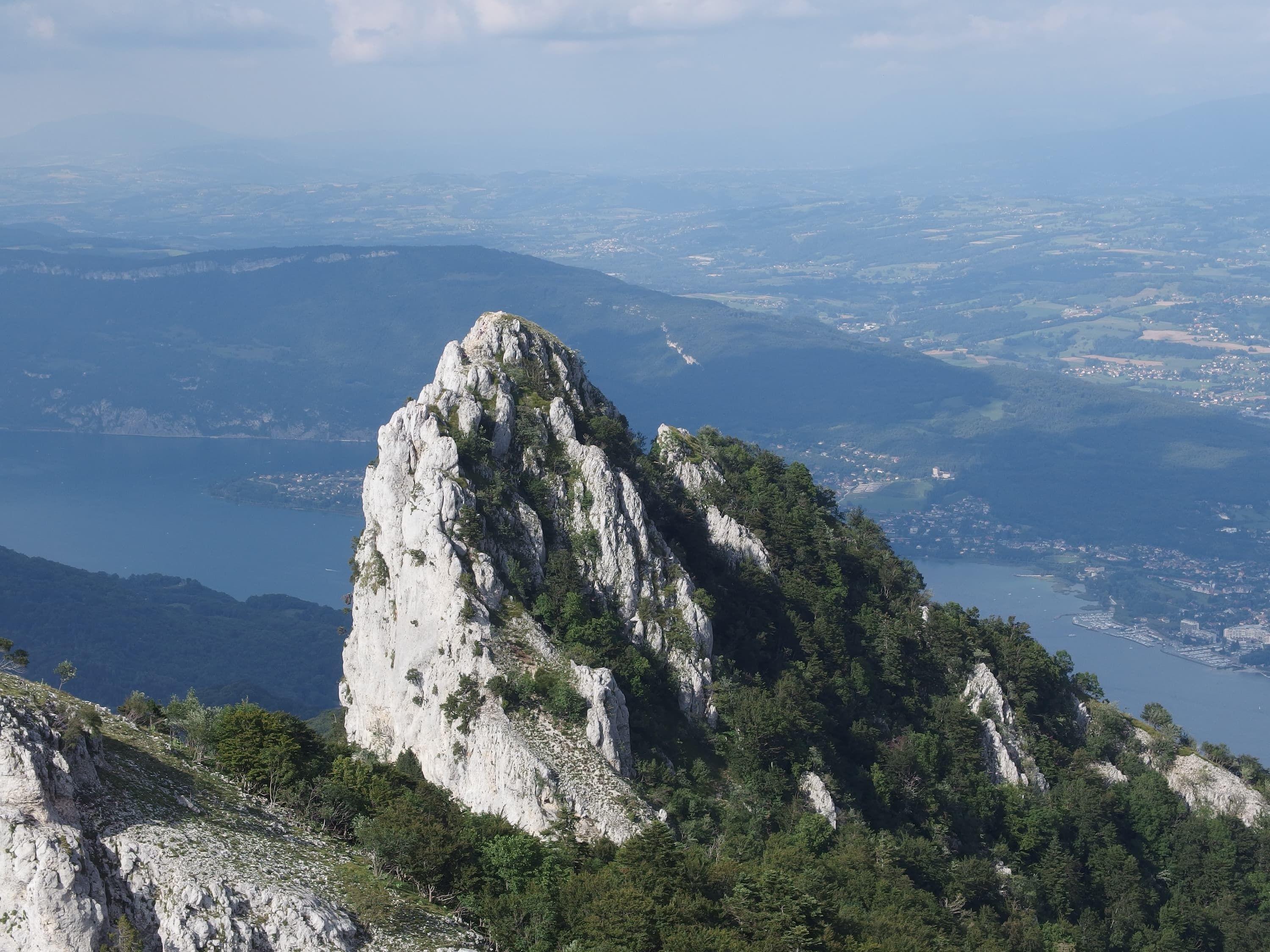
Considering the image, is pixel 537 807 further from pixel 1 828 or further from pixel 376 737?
pixel 1 828

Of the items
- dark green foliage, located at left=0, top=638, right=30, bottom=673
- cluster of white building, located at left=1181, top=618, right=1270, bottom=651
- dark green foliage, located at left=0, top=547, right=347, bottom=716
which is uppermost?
dark green foliage, located at left=0, top=638, right=30, bottom=673

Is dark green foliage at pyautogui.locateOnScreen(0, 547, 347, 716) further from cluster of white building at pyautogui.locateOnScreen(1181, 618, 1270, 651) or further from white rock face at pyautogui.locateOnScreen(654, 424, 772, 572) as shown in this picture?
cluster of white building at pyautogui.locateOnScreen(1181, 618, 1270, 651)

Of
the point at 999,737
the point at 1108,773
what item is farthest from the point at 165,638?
the point at 1108,773

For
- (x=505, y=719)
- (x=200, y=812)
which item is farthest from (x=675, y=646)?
(x=200, y=812)

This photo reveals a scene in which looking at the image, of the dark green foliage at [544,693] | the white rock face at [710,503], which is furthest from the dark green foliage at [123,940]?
the white rock face at [710,503]

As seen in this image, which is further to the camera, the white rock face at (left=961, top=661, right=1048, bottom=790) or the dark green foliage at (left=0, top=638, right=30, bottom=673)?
the white rock face at (left=961, top=661, right=1048, bottom=790)

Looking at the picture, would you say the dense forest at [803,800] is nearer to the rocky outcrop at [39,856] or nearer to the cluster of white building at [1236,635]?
the rocky outcrop at [39,856]

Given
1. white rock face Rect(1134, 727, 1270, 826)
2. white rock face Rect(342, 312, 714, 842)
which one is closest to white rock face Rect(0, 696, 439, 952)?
white rock face Rect(342, 312, 714, 842)
